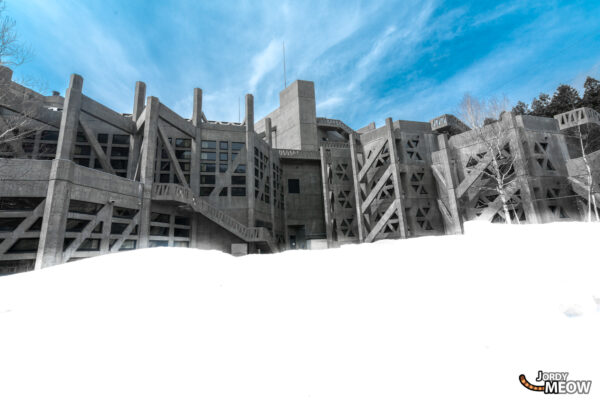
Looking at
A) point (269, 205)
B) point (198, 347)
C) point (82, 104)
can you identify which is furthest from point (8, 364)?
point (269, 205)

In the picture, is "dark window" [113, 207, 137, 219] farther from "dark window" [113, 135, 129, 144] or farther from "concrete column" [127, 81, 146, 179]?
"dark window" [113, 135, 129, 144]

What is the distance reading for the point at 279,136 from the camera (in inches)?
1641

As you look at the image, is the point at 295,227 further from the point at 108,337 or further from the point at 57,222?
the point at 108,337

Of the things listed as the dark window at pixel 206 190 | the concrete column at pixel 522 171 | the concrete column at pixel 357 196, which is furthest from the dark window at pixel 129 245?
the concrete column at pixel 522 171

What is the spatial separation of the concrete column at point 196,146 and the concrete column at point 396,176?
64.1 feet

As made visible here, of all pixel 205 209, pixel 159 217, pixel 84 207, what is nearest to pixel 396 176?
pixel 205 209

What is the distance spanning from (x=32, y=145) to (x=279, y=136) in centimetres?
2884

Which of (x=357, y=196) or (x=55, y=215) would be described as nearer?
(x=55, y=215)

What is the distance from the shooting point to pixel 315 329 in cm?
337

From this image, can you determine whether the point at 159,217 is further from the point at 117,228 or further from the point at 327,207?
the point at 327,207

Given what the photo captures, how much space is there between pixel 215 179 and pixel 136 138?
8.28 meters

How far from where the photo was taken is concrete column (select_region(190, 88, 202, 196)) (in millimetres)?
25494

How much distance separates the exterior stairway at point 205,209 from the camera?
19.5m

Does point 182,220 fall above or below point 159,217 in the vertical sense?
below
